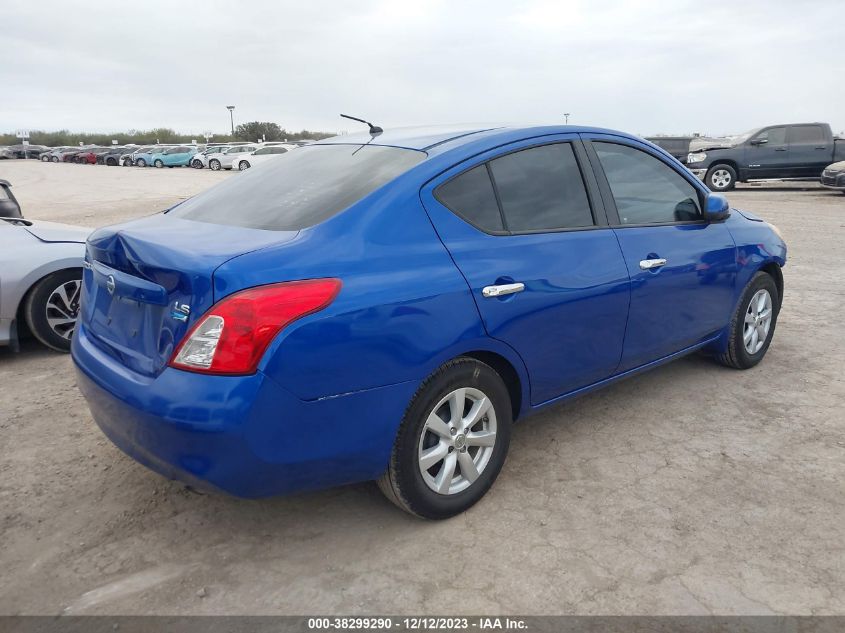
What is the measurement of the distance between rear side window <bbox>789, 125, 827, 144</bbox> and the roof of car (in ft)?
56.1

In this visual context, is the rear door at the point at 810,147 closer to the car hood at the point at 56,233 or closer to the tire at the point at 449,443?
the car hood at the point at 56,233

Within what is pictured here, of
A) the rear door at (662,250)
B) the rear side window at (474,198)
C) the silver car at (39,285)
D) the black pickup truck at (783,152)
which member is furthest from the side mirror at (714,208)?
the black pickup truck at (783,152)

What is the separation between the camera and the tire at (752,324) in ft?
14.9

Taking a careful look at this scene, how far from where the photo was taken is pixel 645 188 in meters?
3.86

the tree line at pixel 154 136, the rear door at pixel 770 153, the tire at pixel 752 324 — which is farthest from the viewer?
the tree line at pixel 154 136

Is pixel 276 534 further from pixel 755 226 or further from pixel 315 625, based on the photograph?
pixel 755 226

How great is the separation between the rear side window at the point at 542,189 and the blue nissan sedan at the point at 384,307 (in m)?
0.01

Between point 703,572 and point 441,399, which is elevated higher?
point 441,399

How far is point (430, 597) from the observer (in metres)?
2.47

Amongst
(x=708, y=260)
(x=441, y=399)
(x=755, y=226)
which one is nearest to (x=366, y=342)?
(x=441, y=399)

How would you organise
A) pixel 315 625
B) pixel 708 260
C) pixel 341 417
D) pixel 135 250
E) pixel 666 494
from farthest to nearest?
pixel 708 260, pixel 666 494, pixel 135 250, pixel 341 417, pixel 315 625

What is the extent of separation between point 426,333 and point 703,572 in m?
1.34

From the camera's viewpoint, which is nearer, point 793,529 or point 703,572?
point 703,572

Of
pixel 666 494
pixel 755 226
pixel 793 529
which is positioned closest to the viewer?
pixel 793 529
